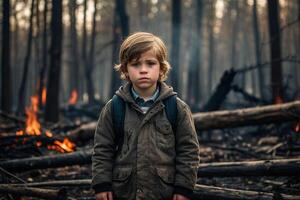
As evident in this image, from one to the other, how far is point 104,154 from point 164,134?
0.50 metres

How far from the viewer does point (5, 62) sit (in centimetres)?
1564

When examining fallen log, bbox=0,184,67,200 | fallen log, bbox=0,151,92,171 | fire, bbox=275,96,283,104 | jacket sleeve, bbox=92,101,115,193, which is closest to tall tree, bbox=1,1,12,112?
fallen log, bbox=0,151,92,171

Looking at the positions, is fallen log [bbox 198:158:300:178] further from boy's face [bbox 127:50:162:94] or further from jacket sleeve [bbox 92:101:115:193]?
boy's face [bbox 127:50:162:94]

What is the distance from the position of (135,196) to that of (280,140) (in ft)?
22.4

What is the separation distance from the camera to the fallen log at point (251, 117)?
7.76 m

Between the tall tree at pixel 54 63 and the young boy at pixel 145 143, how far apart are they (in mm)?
11128

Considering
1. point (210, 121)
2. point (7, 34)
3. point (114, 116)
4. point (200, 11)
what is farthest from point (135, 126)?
point (200, 11)

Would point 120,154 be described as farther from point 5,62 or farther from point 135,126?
point 5,62

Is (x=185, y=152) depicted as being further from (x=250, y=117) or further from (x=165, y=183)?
(x=250, y=117)

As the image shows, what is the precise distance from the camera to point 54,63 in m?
13.9

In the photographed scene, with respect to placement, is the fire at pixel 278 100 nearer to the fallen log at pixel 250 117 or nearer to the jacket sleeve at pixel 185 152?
the fallen log at pixel 250 117

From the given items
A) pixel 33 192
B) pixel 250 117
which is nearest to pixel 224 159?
pixel 250 117

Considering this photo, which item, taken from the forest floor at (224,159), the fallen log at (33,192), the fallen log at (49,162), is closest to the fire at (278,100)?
the forest floor at (224,159)

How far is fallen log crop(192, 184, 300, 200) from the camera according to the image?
4211 mm
